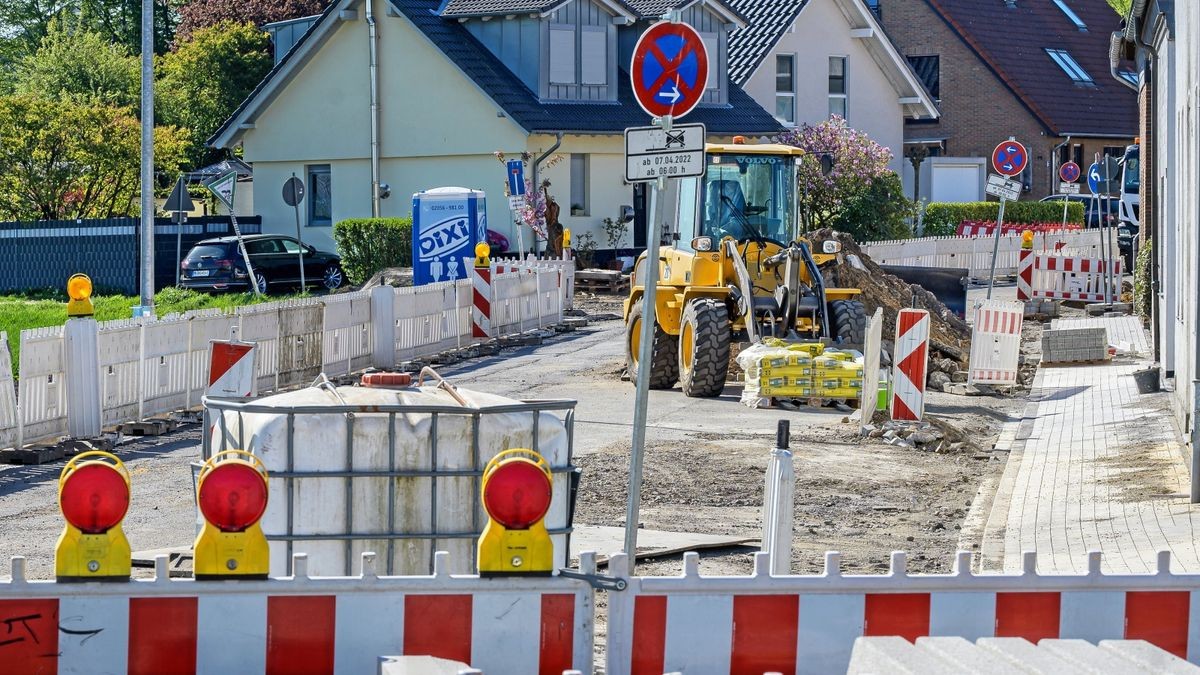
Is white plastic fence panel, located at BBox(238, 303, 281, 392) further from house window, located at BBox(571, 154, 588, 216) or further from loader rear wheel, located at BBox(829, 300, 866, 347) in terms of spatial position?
house window, located at BBox(571, 154, 588, 216)

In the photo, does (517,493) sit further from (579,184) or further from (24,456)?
(579,184)

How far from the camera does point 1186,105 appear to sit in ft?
49.2

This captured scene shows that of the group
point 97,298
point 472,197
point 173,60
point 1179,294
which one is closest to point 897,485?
point 1179,294

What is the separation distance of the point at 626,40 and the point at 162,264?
38.2 feet

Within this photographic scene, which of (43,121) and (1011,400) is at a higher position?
(43,121)

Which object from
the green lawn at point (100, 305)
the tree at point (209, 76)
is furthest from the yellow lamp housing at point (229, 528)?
the tree at point (209, 76)

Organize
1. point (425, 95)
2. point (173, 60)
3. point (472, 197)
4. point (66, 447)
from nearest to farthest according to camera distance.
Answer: point (66, 447)
point (472, 197)
point (425, 95)
point (173, 60)

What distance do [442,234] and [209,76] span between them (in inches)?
1200

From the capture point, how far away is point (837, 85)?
45688 millimetres

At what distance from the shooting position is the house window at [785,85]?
147 feet

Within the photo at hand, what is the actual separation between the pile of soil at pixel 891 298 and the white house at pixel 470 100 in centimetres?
1443

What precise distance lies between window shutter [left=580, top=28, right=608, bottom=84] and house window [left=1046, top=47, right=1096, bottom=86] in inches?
859

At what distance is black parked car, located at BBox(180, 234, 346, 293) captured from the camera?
3531 cm

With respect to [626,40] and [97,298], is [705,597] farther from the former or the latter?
[626,40]
